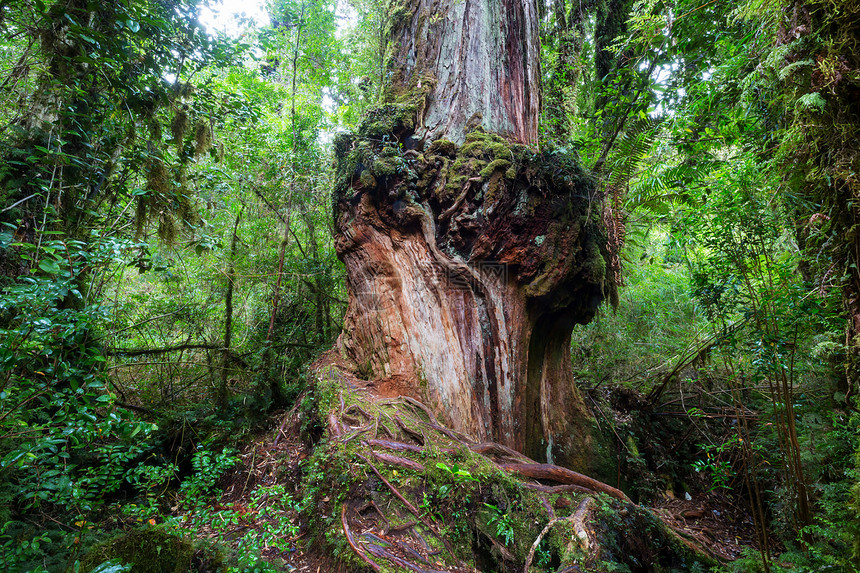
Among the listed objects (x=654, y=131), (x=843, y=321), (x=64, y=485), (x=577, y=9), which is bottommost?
(x=64, y=485)

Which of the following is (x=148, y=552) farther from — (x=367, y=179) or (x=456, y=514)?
(x=367, y=179)

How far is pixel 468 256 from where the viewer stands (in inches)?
153

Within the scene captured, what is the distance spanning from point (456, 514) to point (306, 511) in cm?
121

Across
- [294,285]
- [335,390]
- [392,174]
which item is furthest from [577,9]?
[335,390]

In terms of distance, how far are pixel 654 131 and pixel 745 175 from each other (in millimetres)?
1951

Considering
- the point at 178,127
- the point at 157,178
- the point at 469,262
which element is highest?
the point at 178,127

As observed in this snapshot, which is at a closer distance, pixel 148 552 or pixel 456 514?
pixel 148 552

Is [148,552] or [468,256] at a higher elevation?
[468,256]

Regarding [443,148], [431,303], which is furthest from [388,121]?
[431,303]

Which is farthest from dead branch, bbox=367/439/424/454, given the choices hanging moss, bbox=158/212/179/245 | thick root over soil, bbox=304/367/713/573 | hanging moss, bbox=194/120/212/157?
hanging moss, bbox=194/120/212/157

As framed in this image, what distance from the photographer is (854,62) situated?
68.0 inches

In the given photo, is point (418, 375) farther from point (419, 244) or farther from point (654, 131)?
point (654, 131)

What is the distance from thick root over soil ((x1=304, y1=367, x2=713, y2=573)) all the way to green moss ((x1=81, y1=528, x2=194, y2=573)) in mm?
814

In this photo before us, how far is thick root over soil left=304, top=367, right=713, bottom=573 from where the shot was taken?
7.41 feet
